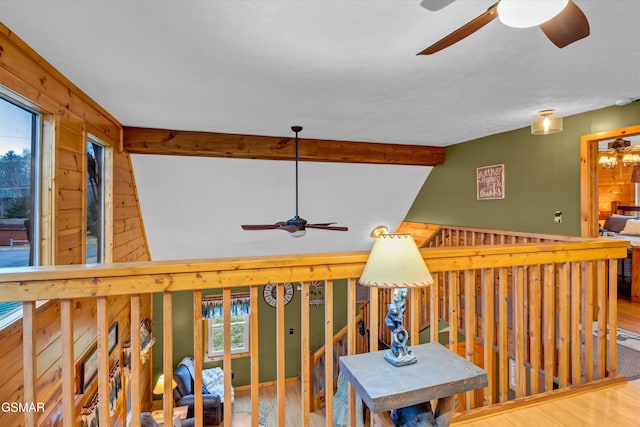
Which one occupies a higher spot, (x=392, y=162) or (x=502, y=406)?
(x=392, y=162)

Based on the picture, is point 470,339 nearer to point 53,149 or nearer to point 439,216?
point 53,149

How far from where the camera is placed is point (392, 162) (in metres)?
5.29

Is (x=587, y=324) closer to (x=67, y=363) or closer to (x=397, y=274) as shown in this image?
(x=397, y=274)

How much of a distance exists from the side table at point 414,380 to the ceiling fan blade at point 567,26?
1.54 meters

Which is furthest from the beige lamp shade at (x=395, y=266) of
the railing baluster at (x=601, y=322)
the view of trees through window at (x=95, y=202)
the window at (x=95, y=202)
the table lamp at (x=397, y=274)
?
the view of trees through window at (x=95, y=202)

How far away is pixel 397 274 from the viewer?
4.82 feet

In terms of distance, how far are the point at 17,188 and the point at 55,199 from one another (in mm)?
264

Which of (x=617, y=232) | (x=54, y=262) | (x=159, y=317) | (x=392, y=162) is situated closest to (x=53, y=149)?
(x=54, y=262)

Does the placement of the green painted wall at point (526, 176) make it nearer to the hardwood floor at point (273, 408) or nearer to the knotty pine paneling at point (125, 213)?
the hardwood floor at point (273, 408)

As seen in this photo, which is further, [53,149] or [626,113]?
[626,113]

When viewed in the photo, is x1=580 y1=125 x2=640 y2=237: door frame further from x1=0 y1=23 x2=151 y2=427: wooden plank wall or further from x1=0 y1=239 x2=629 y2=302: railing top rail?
x1=0 y1=23 x2=151 y2=427: wooden plank wall

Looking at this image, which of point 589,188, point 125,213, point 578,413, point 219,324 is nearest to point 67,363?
point 578,413

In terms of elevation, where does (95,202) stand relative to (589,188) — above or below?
below

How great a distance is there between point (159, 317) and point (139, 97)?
5.65 m
